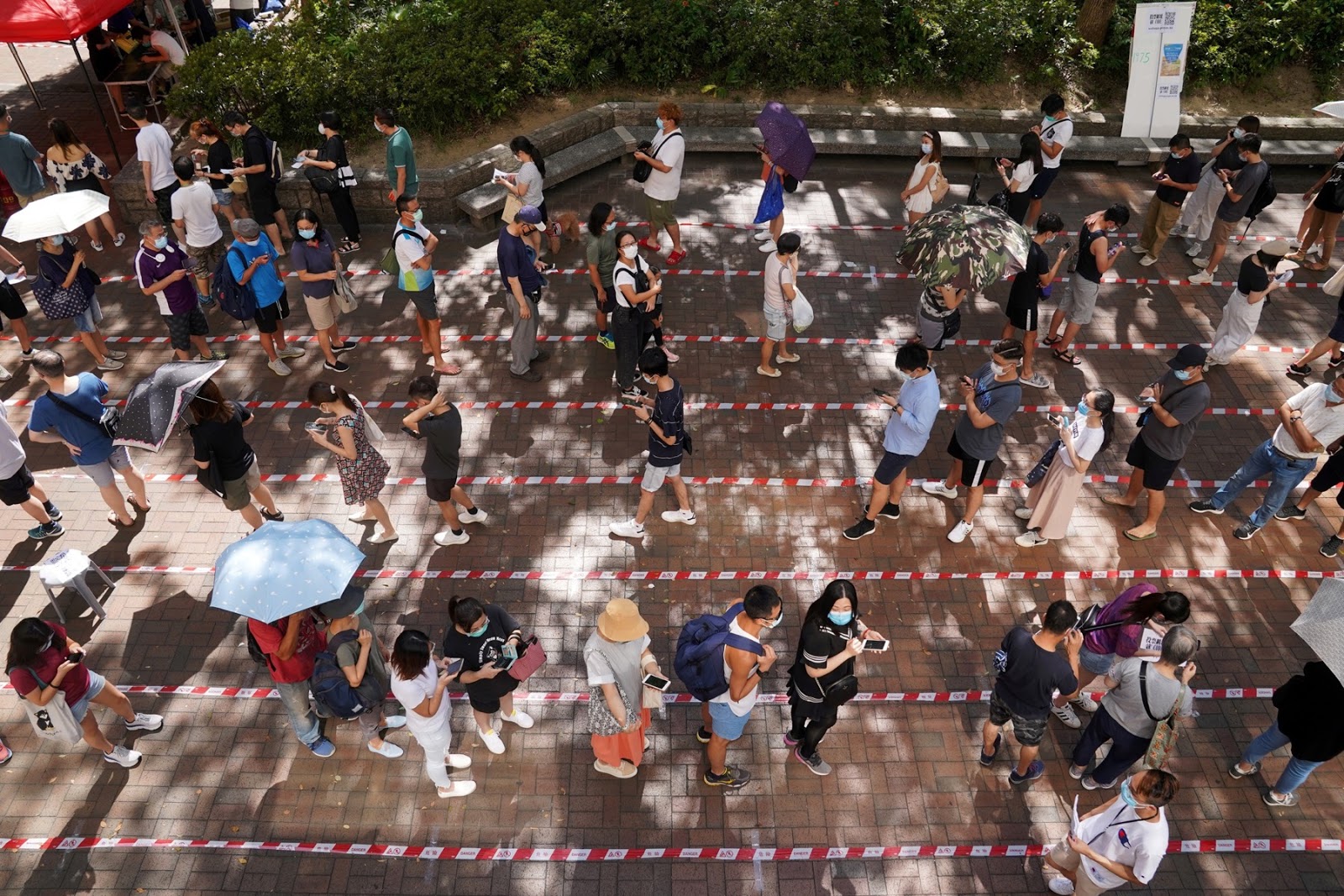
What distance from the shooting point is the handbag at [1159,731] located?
6.00 metres

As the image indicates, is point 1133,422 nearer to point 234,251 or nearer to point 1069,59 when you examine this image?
point 1069,59

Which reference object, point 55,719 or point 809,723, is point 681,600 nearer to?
point 809,723

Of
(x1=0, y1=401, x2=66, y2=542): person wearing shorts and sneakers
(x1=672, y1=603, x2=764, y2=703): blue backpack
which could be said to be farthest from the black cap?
(x1=0, y1=401, x2=66, y2=542): person wearing shorts and sneakers

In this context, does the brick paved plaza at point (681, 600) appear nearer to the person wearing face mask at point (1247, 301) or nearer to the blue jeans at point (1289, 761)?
the blue jeans at point (1289, 761)

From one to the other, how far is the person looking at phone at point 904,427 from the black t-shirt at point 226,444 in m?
5.27


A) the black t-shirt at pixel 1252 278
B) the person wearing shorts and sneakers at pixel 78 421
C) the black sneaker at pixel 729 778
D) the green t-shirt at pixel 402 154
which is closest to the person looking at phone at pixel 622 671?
the black sneaker at pixel 729 778

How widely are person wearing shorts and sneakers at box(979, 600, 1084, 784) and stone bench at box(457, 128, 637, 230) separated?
8.80m

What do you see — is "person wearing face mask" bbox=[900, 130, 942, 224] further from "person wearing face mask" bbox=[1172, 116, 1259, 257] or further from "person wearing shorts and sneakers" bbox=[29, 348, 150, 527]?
"person wearing shorts and sneakers" bbox=[29, 348, 150, 527]

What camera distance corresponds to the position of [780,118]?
35.2 ft

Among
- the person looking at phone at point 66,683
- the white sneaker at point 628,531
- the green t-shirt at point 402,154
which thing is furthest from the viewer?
the green t-shirt at point 402,154

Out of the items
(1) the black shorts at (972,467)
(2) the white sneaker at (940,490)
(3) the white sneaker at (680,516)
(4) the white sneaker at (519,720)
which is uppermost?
(1) the black shorts at (972,467)

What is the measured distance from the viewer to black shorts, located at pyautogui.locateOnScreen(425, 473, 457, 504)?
8070mm

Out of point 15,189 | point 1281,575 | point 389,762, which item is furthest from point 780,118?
point 15,189

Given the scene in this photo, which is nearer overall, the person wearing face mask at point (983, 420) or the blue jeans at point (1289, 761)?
the blue jeans at point (1289, 761)
